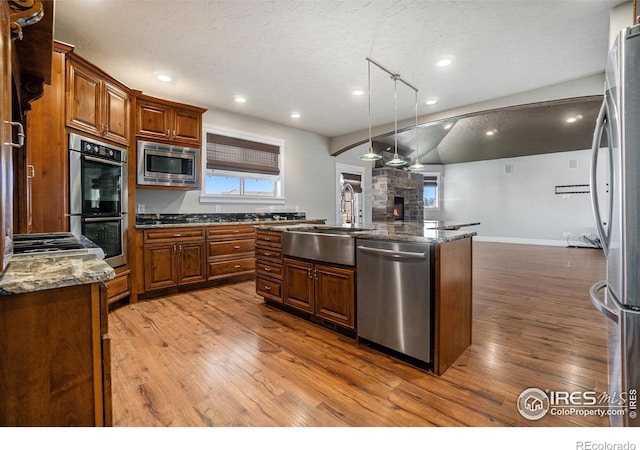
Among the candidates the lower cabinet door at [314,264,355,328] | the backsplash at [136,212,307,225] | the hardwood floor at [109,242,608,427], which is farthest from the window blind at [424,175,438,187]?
the lower cabinet door at [314,264,355,328]

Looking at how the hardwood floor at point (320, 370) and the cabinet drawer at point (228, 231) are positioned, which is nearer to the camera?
the hardwood floor at point (320, 370)

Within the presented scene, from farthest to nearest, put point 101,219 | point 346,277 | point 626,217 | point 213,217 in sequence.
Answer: point 213,217 < point 101,219 < point 346,277 < point 626,217

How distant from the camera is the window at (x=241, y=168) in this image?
4.76 metres

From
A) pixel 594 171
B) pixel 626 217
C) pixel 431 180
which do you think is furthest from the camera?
pixel 431 180

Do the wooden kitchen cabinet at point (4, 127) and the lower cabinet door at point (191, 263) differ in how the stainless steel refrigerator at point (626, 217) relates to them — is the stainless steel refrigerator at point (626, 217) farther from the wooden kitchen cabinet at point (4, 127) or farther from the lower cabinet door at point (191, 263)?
the lower cabinet door at point (191, 263)

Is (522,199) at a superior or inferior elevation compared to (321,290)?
superior

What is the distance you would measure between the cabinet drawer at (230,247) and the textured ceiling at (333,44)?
2.04 metres

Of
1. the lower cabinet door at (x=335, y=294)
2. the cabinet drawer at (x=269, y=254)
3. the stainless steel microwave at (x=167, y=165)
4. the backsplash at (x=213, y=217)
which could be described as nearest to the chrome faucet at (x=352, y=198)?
the backsplash at (x=213, y=217)

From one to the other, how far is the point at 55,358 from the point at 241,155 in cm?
450

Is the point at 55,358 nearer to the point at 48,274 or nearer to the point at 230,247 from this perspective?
the point at 48,274

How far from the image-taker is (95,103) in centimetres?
295

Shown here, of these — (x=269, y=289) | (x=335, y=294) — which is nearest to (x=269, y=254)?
(x=269, y=289)

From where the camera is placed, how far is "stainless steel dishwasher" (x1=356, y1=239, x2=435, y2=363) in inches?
77.4

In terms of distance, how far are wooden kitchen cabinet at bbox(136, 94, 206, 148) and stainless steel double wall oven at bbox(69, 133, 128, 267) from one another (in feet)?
1.65
